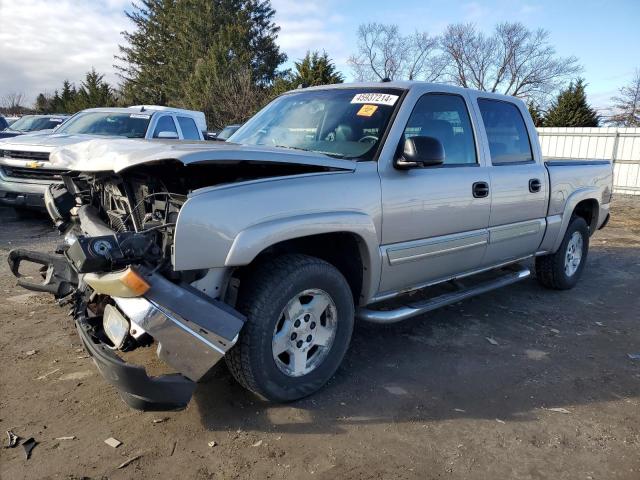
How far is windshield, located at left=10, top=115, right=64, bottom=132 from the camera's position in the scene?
563 inches

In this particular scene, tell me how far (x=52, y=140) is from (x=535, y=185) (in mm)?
6891

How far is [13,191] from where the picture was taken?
A: 8.01 metres

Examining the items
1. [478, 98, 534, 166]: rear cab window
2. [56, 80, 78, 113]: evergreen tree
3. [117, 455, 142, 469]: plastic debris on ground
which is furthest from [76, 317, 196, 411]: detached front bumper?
[56, 80, 78, 113]: evergreen tree

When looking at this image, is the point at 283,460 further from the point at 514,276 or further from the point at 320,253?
the point at 514,276

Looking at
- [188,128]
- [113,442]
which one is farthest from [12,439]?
[188,128]

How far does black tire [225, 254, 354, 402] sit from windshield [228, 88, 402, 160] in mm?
911

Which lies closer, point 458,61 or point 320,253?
point 320,253

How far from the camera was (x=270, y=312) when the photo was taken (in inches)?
114

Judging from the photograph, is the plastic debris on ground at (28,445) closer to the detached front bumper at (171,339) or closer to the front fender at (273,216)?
the detached front bumper at (171,339)

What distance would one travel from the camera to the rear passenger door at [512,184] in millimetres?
4430

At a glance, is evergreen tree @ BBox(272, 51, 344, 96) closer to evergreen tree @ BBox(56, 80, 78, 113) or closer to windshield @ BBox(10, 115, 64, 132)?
windshield @ BBox(10, 115, 64, 132)

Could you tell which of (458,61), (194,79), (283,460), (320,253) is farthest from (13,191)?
(458,61)

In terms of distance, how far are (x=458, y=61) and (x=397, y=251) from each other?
164 feet

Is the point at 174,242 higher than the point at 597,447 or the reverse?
higher
